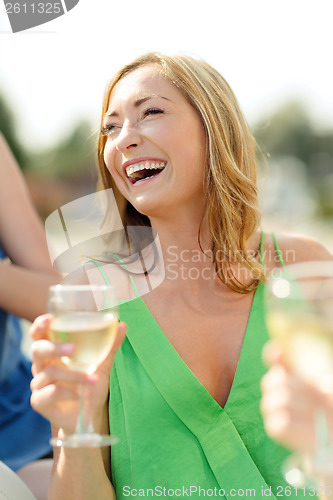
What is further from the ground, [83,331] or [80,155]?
[83,331]

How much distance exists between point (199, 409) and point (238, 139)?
111cm

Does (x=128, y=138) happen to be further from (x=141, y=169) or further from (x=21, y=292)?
(x=21, y=292)

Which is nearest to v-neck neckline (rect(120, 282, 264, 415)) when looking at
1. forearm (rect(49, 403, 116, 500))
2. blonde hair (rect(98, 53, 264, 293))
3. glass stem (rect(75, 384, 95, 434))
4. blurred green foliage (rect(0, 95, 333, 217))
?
blonde hair (rect(98, 53, 264, 293))

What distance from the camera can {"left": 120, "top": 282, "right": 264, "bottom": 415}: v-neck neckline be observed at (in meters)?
1.99

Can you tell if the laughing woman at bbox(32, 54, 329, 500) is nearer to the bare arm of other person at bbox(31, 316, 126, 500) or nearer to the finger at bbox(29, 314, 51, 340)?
the bare arm of other person at bbox(31, 316, 126, 500)

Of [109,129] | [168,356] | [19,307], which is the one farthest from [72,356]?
[109,129]

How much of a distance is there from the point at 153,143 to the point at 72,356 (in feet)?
3.33

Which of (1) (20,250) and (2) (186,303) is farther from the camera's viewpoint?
(1) (20,250)

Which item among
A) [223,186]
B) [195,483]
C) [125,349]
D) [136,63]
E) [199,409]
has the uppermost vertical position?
[136,63]

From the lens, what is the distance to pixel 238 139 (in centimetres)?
245

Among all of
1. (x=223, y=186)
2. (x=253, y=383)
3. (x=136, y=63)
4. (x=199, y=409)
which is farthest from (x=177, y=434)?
(x=136, y=63)

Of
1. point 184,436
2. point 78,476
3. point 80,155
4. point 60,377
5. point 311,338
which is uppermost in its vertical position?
point 311,338

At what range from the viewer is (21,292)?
7.83 feet

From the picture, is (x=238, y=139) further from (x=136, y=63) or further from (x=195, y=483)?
(x=195, y=483)
